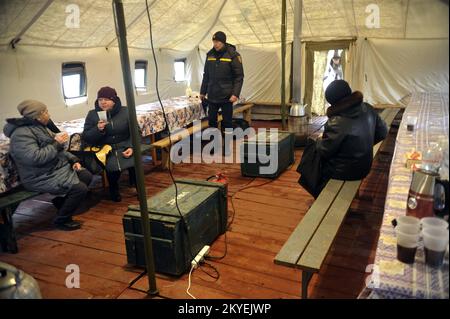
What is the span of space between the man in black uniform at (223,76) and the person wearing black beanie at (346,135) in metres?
2.25

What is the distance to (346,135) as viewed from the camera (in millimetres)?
2496

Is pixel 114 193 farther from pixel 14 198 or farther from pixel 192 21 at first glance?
pixel 192 21

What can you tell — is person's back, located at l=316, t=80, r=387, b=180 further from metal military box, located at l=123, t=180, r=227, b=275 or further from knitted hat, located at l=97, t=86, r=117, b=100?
knitted hat, located at l=97, t=86, r=117, b=100

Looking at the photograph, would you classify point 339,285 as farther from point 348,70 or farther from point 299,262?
point 348,70

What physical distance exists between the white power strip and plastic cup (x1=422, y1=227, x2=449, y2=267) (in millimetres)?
1414

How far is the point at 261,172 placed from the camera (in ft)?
12.9

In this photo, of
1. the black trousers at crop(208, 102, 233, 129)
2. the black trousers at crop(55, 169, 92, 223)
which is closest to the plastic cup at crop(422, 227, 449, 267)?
the black trousers at crop(55, 169, 92, 223)

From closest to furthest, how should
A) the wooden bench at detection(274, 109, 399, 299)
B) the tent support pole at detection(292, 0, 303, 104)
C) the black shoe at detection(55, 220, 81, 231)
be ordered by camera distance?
the wooden bench at detection(274, 109, 399, 299) → the black shoe at detection(55, 220, 81, 231) → the tent support pole at detection(292, 0, 303, 104)

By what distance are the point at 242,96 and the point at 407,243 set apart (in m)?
6.26

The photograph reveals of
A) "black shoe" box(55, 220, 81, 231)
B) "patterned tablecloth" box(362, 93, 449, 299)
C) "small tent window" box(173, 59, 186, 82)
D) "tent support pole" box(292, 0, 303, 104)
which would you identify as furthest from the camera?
"small tent window" box(173, 59, 186, 82)

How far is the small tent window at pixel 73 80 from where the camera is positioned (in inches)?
184

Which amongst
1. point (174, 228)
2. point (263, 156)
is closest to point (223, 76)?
point (263, 156)

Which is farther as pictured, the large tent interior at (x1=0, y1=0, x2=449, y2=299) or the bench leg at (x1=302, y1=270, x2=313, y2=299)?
the large tent interior at (x1=0, y1=0, x2=449, y2=299)

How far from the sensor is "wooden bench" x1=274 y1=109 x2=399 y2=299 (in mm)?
1725
